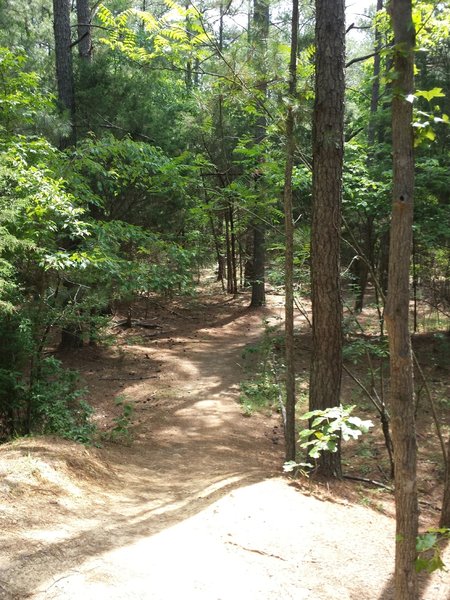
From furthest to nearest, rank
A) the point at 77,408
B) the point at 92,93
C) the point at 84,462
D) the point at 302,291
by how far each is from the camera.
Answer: the point at 92,93 < the point at 302,291 < the point at 77,408 < the point at 84,462

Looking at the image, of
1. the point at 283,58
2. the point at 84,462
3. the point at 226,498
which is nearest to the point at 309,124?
the point at 283,58

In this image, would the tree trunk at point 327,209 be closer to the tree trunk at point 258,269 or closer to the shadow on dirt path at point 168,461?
the shadow on dirt path at point 168,461

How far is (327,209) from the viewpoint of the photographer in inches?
229

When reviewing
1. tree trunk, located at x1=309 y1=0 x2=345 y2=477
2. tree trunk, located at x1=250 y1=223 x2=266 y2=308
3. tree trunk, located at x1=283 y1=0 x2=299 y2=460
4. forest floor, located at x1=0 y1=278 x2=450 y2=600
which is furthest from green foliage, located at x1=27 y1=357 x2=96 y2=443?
tree trunk, located at x1=250 y1=223 x2=266 y2=308

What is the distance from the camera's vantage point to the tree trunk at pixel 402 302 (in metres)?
2.71

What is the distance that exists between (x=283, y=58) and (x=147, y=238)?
17.2 feet

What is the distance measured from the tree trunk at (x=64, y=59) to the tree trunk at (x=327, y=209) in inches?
290

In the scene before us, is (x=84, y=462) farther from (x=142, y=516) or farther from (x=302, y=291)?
(x=302, y=291)

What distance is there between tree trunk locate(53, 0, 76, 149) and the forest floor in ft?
23.5

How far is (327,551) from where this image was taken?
4246 millimetres

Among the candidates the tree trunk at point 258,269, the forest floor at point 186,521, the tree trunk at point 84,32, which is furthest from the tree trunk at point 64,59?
the tree trunk at point 258,269

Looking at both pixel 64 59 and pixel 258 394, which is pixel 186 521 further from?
pixel 64 59

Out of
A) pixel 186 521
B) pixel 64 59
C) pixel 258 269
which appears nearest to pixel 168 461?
pixel 186 521

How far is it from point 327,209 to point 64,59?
28.5 ft
